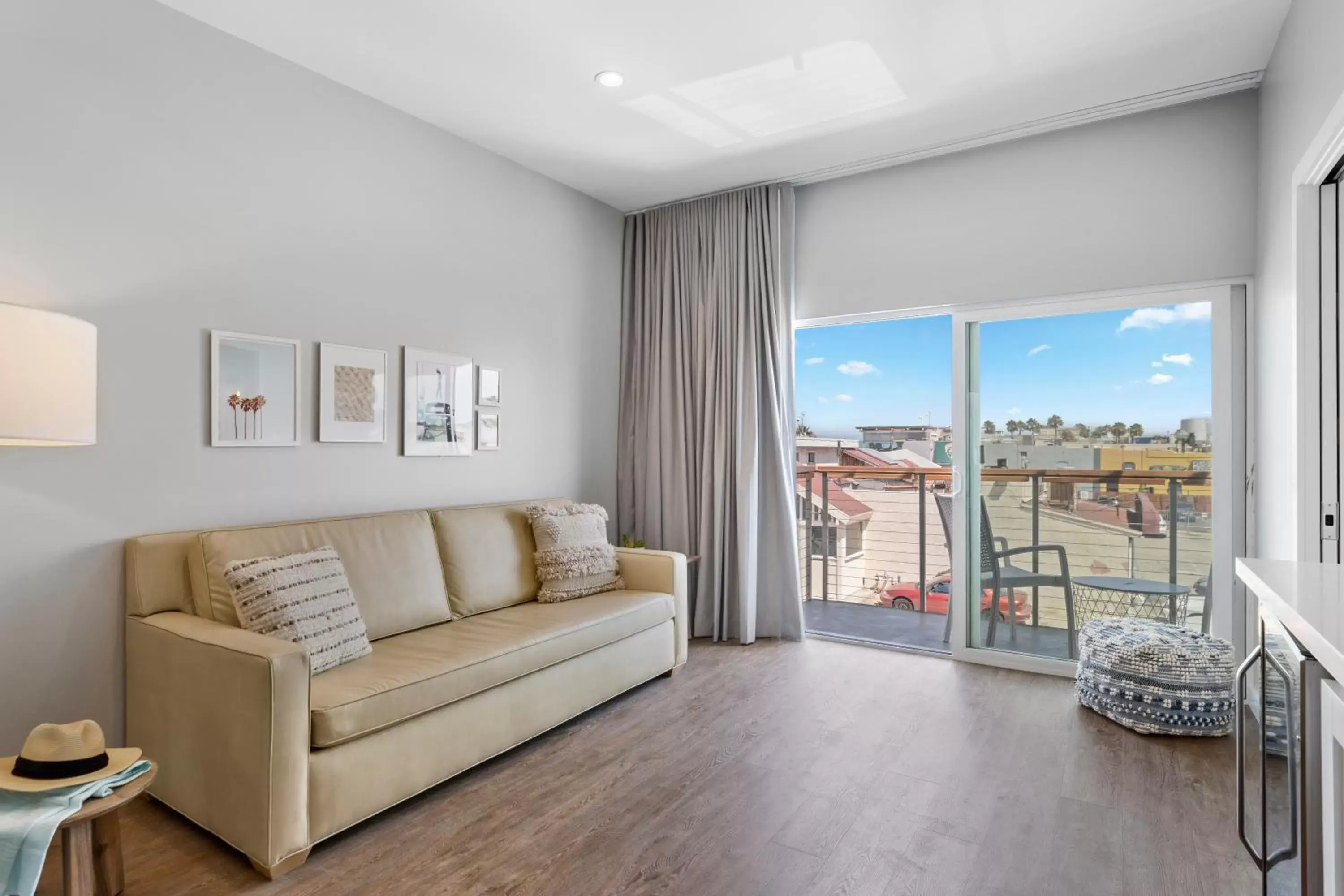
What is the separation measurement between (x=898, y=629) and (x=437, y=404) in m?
3.06

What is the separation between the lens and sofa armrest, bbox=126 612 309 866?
191cm

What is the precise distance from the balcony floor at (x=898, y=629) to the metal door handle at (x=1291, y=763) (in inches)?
101

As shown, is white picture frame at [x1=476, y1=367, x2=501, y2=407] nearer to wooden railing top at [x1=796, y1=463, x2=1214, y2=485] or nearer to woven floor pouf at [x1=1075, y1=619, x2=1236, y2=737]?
wooden railing top at [x1=796, y1=463, x2=1214, y2=485]

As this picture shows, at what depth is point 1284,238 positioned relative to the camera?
8.79ft

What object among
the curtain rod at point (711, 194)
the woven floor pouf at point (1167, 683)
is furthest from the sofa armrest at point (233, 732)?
the curtain rod at point (711, 194)

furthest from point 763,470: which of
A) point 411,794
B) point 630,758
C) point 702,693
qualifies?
point 411,794

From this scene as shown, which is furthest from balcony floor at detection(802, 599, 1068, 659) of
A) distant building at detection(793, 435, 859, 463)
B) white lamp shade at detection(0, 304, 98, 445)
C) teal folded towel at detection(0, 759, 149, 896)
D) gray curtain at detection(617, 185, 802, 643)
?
white lamp shade at detection(0, 304, 98, 445)

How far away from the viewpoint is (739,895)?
1.88 metres

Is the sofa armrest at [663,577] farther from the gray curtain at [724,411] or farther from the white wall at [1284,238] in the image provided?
the white wall at [1284,238]

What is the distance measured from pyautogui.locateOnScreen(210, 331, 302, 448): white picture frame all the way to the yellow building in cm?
368

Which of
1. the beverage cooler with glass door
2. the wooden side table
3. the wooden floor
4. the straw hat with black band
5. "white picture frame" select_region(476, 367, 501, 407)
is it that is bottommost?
the wooden floor

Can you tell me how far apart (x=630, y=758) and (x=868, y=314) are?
107 inches

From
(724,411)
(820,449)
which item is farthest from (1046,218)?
(820,449)

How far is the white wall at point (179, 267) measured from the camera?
2268 millimetres
